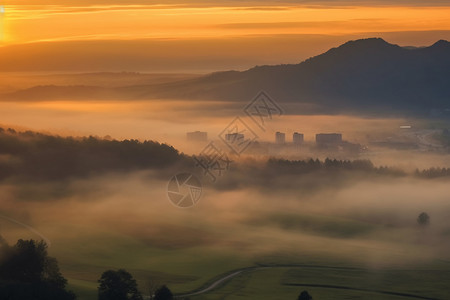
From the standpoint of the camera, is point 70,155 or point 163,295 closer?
point 163,295

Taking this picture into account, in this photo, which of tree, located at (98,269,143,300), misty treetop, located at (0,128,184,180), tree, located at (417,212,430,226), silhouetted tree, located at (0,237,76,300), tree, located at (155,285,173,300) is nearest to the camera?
silhouetted tree, located at (0,237,76,300)

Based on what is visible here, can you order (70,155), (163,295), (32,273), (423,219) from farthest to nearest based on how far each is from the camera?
(70,155)
(423,219)
(32,273)
(163,295)

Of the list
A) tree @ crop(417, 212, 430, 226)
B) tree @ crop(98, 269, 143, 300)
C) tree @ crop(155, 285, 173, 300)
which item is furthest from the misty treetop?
tree @ crop(155, 285, 173, 300)

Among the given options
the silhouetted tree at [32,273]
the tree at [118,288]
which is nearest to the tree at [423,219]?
the silhouetted tree at [32,273]

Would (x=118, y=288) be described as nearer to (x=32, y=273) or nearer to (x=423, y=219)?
(x=32, y=273)

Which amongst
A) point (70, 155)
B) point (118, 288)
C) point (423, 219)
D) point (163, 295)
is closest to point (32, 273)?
point (118, 288)

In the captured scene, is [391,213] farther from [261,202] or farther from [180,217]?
[180,217]

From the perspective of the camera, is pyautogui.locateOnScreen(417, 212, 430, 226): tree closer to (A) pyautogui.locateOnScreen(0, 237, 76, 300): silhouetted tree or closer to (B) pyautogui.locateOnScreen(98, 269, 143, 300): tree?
(A) pyautogui.locateOnScreen(0, 237, 76, 300): silhouetted tree
